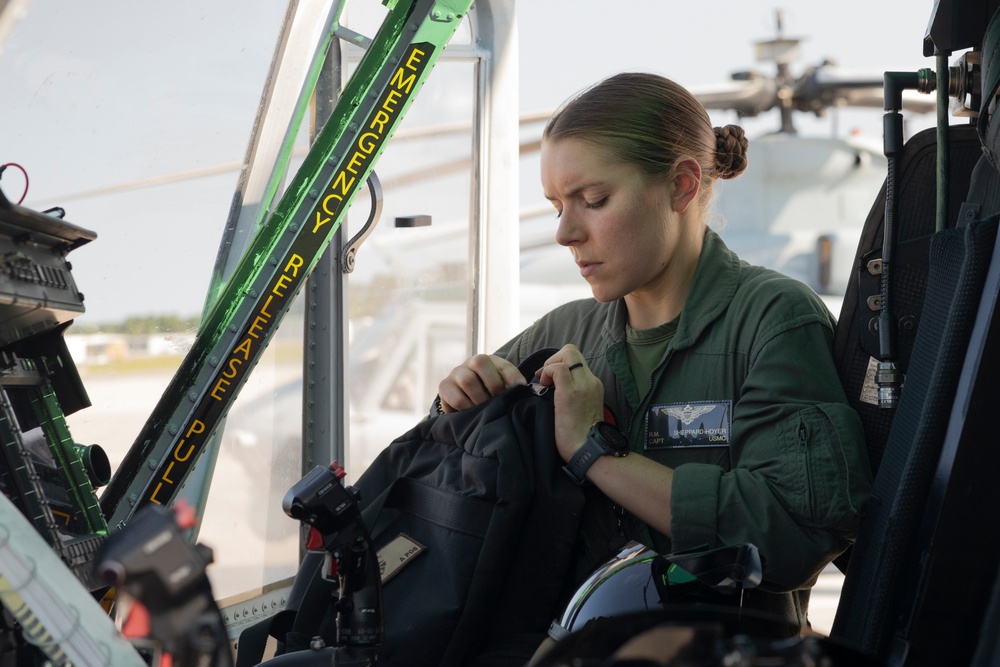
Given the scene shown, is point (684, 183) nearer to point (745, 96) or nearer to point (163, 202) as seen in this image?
point (163, 202)

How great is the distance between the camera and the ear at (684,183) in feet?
5.77

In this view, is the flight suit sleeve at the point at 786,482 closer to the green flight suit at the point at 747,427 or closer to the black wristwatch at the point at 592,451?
the green flight suit at the point at 747,427

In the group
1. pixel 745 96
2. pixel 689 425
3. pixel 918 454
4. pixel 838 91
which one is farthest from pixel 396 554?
pixel 838 91

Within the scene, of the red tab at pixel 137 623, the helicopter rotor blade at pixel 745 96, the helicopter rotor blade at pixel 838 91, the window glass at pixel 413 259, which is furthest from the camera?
the helicopter rotor blade at pixel 745 96

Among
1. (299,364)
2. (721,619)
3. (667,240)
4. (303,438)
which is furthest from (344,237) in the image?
(721,619)

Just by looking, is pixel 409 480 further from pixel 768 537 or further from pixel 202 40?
pixel 202 40

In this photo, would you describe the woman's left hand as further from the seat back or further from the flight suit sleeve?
the seat back

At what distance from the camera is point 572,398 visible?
5.24ft

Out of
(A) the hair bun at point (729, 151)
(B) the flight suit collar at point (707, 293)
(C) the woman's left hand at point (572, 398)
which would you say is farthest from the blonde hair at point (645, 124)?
(C) the woman's left hand at point (572, 398)

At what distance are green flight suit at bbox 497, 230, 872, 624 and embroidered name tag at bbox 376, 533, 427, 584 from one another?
27cm

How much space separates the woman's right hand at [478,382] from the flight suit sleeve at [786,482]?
0.34m

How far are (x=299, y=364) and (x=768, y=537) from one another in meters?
1.50

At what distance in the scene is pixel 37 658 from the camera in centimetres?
118

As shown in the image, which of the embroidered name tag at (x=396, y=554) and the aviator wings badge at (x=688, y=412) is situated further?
the aviator wings badge at (x=688, y=412)
